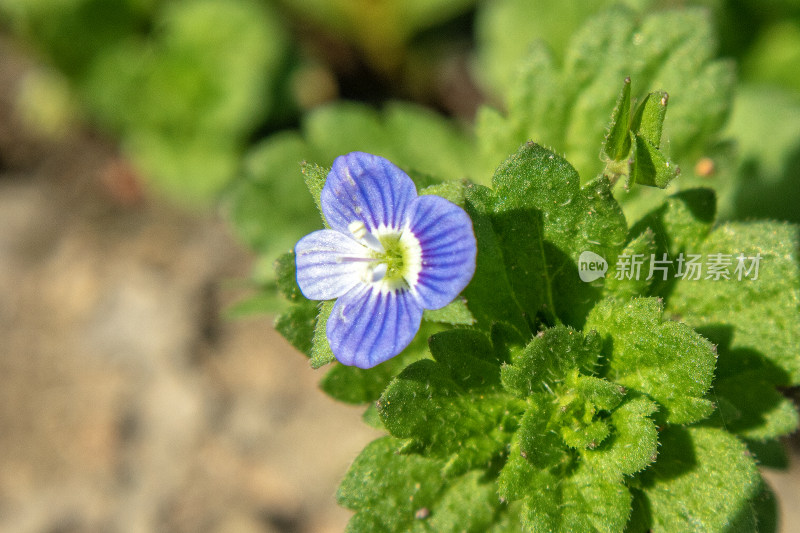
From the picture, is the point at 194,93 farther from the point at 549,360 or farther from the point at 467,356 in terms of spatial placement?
the point at 549,360

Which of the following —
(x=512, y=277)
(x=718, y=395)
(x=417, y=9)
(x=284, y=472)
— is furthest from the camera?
(x=417, y=9)

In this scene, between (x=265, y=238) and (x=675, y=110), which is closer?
(x=675, y=110)

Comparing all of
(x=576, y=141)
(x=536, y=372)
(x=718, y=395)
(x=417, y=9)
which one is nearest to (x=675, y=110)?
(x=576, y=141)

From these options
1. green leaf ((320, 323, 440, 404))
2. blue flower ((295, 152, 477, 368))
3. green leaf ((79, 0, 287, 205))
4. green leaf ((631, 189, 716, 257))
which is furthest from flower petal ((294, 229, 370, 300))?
green leaf ((79, 0, 287, 205))

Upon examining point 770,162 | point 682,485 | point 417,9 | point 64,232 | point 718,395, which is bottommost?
point 682,485

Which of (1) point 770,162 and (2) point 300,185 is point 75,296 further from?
(1) point 770,162

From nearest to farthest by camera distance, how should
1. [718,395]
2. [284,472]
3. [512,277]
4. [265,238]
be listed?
1. [512,277]
2. [718,395]
3. [265,238]
4. [284,472]

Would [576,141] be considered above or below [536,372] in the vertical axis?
above

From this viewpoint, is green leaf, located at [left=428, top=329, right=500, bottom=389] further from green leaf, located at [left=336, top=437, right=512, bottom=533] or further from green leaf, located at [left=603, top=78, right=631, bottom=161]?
green leaf, located at [left=603, top=78, right=631, bottom=161]
